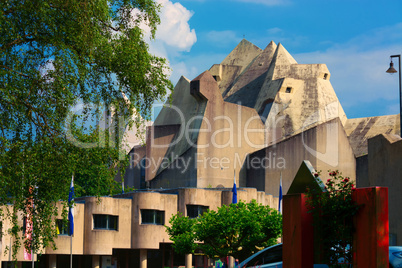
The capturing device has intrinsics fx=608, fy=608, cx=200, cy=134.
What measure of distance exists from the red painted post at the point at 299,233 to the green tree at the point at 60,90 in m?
5.95

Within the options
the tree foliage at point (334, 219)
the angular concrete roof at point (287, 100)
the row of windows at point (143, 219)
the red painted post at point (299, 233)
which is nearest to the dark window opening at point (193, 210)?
the row of windows at point (143, 219)

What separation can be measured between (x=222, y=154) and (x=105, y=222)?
19.7 meters

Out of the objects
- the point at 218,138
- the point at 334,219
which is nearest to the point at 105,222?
the point at 218,138

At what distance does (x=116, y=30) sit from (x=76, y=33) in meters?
2.33

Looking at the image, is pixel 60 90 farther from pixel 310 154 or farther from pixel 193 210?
pixel 310 154

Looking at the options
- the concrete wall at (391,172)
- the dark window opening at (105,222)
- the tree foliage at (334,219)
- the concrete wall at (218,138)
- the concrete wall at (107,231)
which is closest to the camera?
the tree foliage at (334,219)

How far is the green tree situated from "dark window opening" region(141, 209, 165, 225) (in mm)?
35615

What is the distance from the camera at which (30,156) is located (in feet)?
46.9

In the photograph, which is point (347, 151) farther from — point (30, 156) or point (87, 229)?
point (30, 156)

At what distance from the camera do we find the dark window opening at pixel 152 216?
170ft

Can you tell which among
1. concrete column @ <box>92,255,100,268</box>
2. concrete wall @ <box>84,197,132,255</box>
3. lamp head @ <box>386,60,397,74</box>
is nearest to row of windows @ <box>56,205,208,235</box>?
concrete wall @ <box>84,197,132,255</box>

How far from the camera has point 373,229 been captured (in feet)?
33.3

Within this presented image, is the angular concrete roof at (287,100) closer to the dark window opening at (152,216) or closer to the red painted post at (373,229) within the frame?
the dark window opening at (152,216)

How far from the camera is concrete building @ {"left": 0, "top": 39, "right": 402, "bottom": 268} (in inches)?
1987
